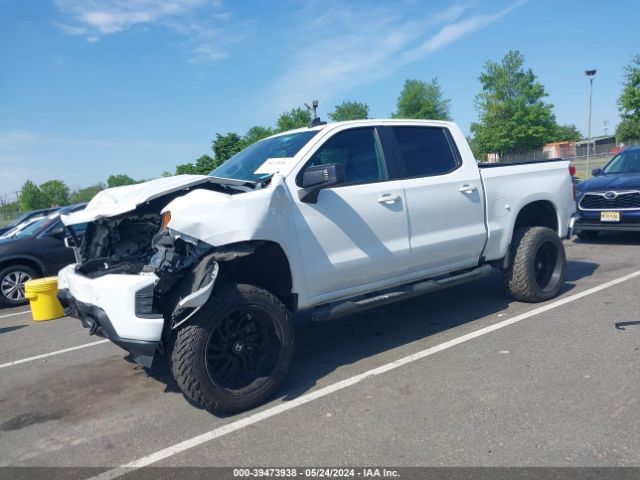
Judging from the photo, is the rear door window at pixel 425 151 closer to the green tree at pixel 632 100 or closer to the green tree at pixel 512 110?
the green tree at pixel 632 100

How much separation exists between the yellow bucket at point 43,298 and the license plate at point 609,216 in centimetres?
905

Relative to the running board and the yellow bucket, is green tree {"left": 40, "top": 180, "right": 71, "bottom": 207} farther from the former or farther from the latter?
the running board

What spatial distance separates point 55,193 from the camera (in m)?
47.3

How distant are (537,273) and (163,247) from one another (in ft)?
14.2

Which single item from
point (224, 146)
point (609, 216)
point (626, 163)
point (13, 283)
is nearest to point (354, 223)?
point (609, 216)

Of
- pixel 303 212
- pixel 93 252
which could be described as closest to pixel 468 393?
pixel 303 212

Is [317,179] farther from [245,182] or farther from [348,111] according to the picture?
[348,111]

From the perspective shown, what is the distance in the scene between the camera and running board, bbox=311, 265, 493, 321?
13.4 feet

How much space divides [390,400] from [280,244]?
1.39 meters

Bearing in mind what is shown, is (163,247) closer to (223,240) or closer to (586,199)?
(223,240)

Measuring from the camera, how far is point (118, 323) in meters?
3.39

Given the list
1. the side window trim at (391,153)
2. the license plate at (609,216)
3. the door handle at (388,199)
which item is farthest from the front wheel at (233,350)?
the license plate at (609,216)

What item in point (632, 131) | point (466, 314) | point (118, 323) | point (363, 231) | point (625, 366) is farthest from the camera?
point (632, 131)

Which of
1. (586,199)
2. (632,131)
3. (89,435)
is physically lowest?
(89,435)
